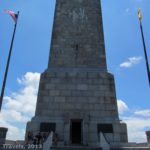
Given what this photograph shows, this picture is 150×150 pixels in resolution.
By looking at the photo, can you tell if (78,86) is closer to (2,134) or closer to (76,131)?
(76,131)

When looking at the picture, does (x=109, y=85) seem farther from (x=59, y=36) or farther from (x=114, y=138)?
(x=59, y=36)

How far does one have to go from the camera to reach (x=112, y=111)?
60.2 feet

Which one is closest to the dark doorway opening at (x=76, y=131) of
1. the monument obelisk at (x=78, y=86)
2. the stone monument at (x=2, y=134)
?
the monument obelisk at (x=78, y=86)

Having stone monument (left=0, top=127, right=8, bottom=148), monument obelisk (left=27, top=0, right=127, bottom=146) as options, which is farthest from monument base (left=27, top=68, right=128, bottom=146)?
stone monument (left=0, top=127, right=8, bottom=148)

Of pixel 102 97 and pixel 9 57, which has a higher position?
pixel 9 57

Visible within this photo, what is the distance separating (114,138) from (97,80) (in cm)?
546

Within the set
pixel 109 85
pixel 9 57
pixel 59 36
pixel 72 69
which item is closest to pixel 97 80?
pixel 109 85

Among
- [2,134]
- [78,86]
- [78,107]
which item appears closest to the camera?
[2,134]

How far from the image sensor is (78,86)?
1947 centimetres

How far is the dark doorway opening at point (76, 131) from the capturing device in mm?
18047

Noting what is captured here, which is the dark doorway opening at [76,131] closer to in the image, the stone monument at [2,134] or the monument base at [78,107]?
the monument base at [78,107]

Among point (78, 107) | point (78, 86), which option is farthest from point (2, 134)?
point (78, 86)

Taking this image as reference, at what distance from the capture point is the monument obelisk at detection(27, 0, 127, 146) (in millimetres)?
17484

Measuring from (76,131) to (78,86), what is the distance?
4.03 metres
